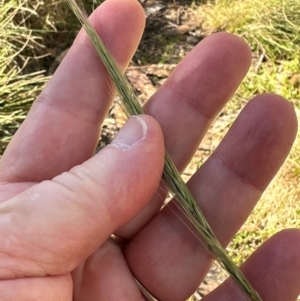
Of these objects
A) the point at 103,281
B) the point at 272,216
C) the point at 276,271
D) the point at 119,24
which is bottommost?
the point at 272,216

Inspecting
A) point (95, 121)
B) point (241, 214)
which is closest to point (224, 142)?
point (241, 214)

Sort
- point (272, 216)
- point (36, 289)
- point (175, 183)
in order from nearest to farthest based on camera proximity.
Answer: point (36, 289)
point (175, 183)
point (272, 216)

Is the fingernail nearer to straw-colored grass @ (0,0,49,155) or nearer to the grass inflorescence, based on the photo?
the grass inflorescence

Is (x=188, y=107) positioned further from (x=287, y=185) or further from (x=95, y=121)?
(x=287, y=185)

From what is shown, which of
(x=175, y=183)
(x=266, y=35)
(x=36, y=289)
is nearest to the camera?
(x=36, y=289)

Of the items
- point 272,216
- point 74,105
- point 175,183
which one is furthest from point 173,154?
point 272,216

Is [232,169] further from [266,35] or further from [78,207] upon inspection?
[266,35]

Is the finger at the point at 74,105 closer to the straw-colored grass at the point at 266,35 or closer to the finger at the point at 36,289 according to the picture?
the finger at the point at 36,289
